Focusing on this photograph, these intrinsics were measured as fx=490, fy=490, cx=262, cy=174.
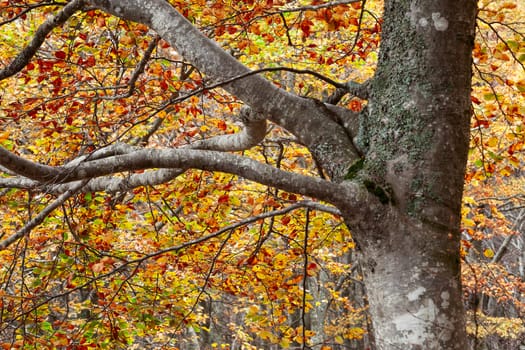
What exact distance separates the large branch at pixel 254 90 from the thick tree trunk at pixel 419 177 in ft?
0.70

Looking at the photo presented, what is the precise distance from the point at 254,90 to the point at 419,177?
33.3 inches

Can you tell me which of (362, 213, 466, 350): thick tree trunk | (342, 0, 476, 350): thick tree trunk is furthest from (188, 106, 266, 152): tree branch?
(362, 213, 466, 350): thick tree trunk

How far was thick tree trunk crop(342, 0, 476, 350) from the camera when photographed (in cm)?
177

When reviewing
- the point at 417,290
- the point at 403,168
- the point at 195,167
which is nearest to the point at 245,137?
the point at 195,167

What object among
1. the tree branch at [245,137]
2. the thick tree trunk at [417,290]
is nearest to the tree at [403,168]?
the thick tree trunk at [417,290]

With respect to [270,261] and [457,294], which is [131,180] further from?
[457,294]

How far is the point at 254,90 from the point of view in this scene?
2.25 metres

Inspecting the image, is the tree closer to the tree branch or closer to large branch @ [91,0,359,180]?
large branch @ [91,0,359,180]

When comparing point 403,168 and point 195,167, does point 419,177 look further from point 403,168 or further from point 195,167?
point 195,167

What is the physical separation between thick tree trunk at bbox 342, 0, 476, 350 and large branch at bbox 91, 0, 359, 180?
21cm

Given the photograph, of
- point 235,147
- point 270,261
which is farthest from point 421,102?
point 270,261

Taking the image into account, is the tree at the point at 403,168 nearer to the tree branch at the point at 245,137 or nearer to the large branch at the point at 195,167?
the large branch at the point at 195,167

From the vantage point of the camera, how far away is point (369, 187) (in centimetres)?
188

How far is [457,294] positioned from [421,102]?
0.74m
